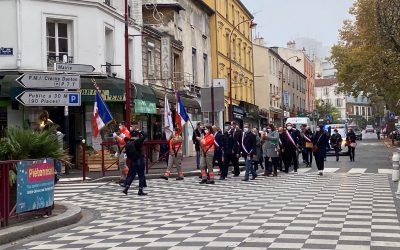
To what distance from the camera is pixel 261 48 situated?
58469 mm

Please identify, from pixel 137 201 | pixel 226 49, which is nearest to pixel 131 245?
pixel 137 201

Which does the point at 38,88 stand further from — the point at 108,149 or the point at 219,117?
the point at 219,117

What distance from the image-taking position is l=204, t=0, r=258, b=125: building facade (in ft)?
132

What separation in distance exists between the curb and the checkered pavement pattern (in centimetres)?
31

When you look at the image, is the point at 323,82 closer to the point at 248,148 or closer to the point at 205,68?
the point at 205,68

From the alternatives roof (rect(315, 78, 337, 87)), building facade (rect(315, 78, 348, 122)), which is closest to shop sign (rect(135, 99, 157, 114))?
building facade (rect(315, 78, 348, 122))

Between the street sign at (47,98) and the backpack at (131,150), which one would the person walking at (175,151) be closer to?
the backpack at (131,150)

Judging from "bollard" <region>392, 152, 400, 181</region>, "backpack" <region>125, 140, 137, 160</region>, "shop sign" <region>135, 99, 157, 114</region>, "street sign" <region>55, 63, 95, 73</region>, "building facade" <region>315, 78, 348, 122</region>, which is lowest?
"bollard" <region>392, 152, 400, 181</region>

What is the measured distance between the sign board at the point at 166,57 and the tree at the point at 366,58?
10085 mm

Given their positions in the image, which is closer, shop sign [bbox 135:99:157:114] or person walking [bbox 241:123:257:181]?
person walking [bbox 241:123:257:181]

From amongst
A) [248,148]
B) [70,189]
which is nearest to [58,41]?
[70,189]

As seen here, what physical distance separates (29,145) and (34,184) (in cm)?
74

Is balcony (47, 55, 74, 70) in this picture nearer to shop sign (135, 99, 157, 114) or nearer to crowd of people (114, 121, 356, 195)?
shop sign (135, 99, 157, 114)

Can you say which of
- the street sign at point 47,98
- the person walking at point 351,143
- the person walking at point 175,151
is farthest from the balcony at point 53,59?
the person walking at point 351,143
